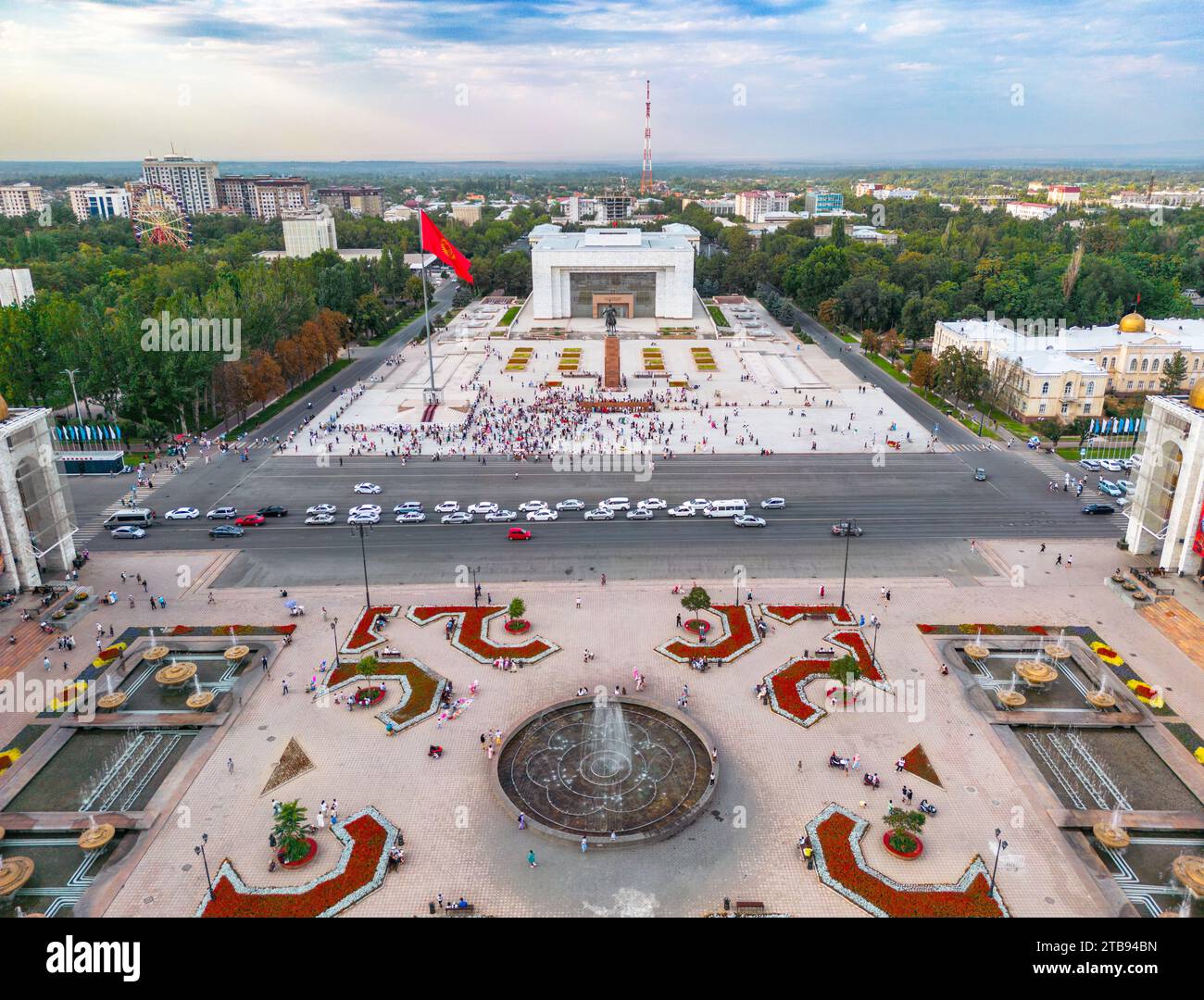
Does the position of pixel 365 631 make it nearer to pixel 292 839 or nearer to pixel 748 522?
pixel 292 839

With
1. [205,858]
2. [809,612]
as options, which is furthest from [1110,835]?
[205,858]

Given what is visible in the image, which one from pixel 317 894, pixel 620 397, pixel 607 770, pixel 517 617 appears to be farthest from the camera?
pixel 620 397

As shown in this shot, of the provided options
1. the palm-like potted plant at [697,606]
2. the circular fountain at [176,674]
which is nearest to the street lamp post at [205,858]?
the circular fountain at [176,674]

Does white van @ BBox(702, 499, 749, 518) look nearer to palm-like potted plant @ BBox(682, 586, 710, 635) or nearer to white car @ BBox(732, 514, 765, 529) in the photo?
white car @ BBox(732, 514, 765, 529)

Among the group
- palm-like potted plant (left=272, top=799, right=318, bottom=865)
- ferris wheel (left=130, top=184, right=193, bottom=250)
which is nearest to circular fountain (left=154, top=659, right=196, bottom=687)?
palm-like potted plant (left=272, top=799, right=318, bottom=865)

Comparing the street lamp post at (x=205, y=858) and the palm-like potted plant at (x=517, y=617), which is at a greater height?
the palm-like potted plant at (x=517, y=617)

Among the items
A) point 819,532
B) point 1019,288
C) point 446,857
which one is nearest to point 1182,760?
point 819,532

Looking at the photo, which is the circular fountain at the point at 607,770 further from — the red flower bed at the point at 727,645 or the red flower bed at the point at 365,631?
Answer: the red flower bed at the point at 365,631
